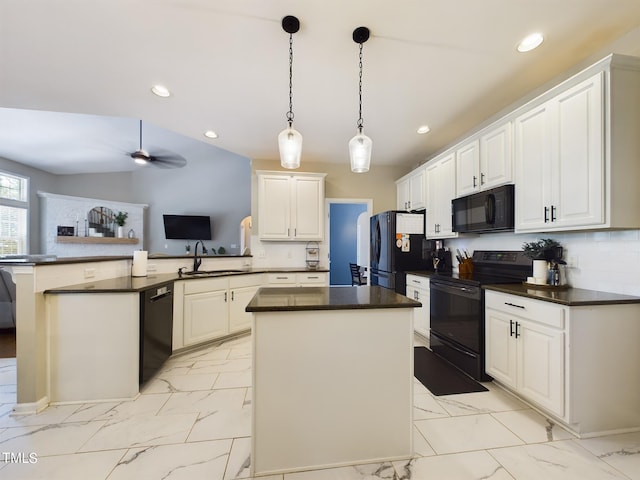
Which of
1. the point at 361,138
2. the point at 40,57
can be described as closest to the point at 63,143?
the point at 40,57

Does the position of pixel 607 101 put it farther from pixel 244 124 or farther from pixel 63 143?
pixel 63 143

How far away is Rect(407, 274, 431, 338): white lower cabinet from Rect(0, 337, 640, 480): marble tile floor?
1.06 metres

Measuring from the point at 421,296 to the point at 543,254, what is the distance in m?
1.34

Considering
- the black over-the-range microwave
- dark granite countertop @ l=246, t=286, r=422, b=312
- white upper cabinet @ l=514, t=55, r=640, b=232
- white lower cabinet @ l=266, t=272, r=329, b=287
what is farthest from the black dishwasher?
white upper cabinet @ l=514, t=55, r=640, b=232

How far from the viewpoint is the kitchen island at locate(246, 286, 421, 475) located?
54.7 inches

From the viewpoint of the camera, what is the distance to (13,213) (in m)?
6.29

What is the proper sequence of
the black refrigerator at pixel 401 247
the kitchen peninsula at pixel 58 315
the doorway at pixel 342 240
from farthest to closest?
the doorway at pixel 342 240
the black refrigerator at pixel 401 247
the kitchen peninsula at pixel 58 315

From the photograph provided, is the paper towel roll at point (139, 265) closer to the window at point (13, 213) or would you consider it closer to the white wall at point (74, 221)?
the white wall at point (74, 221)

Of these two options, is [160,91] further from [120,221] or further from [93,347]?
[120,221]

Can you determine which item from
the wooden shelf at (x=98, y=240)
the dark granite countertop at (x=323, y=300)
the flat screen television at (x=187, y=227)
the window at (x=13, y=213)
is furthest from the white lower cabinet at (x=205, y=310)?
the window at (x=13, y=213)

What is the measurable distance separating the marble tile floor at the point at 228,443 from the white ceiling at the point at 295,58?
A: 8.54 feet

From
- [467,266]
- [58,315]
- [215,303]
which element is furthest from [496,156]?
[58,315]

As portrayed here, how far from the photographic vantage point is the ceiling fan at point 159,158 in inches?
187

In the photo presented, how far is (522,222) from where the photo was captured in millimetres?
2279
